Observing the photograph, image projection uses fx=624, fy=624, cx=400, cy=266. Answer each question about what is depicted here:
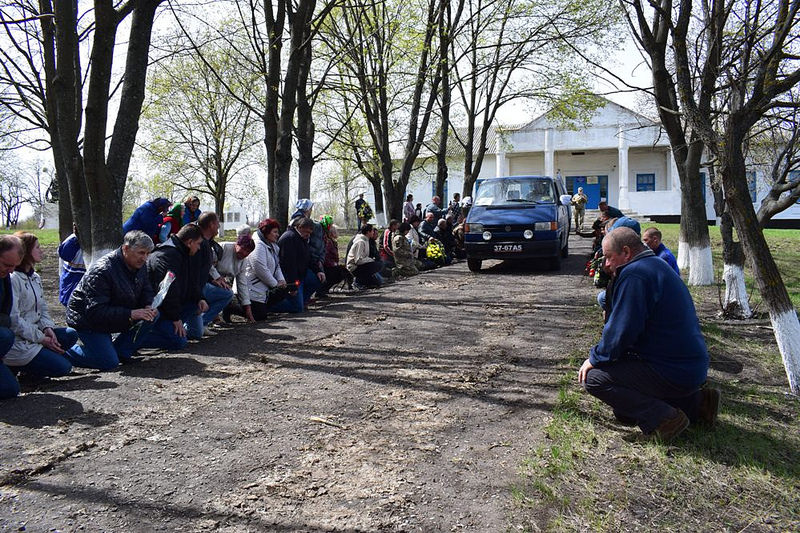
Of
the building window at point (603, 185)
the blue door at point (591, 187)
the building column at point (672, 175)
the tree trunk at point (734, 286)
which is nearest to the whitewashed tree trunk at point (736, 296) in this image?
the tree trunk at point (734, 286)

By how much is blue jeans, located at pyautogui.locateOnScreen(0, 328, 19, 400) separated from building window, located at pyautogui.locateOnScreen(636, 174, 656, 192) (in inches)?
1483

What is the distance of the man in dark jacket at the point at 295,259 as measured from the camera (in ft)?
30.1

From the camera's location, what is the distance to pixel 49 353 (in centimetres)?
Answer: 543

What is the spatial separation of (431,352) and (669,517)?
3.33 meters

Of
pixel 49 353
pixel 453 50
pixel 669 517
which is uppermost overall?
pixel 453 50

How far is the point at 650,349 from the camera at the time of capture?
4.00 metres

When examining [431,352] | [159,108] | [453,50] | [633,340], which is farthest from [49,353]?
[159,108]

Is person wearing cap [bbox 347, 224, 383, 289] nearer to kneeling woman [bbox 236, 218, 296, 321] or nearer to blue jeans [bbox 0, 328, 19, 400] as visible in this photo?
kneeling woman [bbox 236, 218, 296, 321]

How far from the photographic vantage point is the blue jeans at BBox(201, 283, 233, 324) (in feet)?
24.6

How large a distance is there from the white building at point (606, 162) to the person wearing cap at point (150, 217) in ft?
88.3

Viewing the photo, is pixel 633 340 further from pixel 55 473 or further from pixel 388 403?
pixel 55 473

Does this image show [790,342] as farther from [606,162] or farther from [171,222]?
[606,162]

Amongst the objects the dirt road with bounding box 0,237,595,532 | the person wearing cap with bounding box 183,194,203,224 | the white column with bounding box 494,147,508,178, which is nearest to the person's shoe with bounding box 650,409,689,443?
the dirt road with bounding box 0,237,595,532

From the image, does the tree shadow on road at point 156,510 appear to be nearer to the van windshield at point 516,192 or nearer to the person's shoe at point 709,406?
the person's shoe at point 709,406
